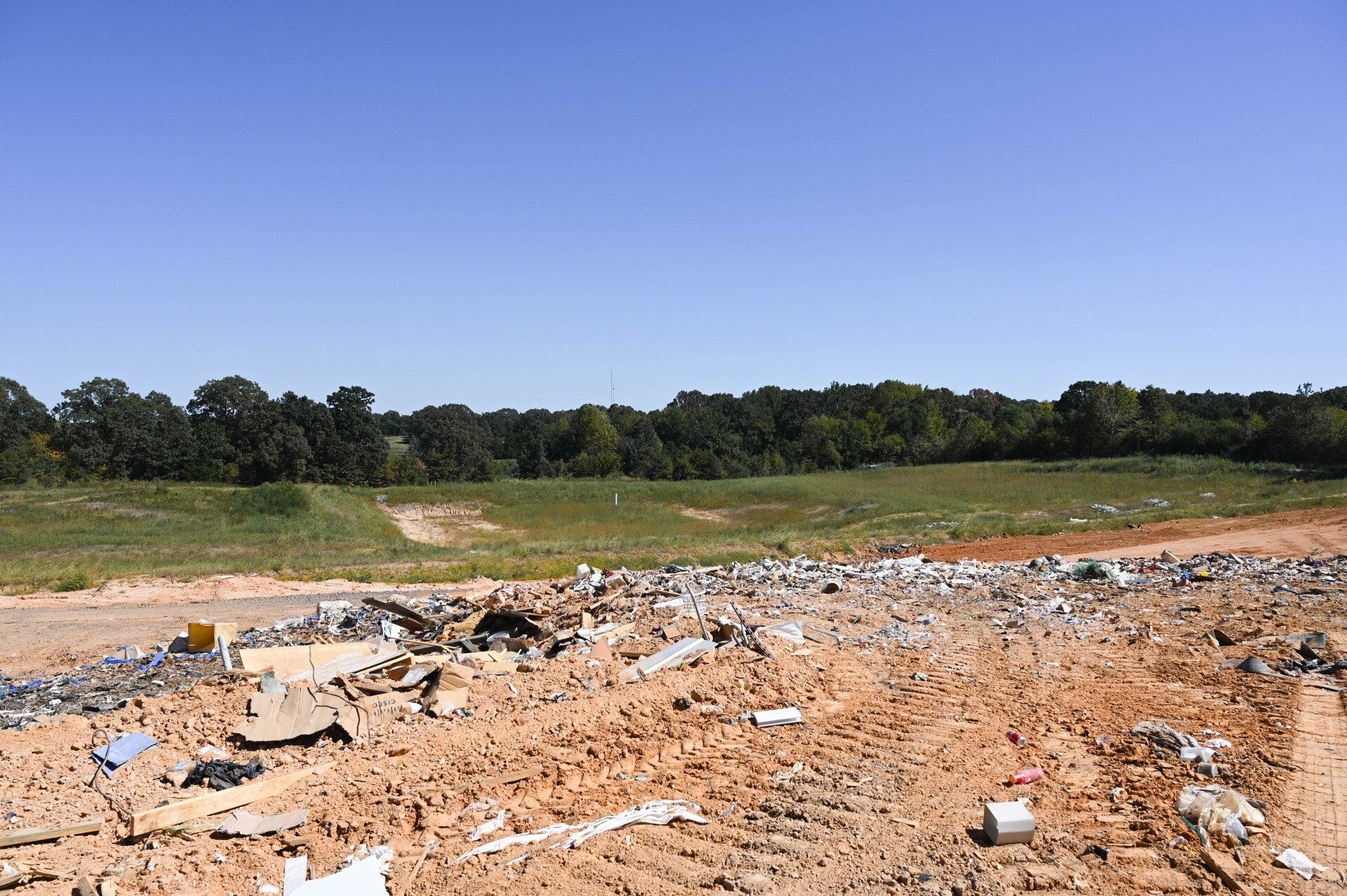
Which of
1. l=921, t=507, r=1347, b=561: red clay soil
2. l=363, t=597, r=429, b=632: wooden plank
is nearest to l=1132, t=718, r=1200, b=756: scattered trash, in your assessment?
l=363, t=597, r=429, b=632: wooden plank

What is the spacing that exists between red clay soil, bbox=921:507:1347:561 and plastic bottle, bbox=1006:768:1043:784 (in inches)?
545

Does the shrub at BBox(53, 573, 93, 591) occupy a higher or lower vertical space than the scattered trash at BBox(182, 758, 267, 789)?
lower

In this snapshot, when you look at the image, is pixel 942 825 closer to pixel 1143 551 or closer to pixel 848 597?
pixel 848 597

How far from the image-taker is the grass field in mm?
19922

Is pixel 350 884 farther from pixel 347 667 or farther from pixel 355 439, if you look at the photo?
pixel 355 439

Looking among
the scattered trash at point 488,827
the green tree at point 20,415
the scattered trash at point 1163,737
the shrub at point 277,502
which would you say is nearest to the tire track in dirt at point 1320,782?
the scattered trash at point 1163,737

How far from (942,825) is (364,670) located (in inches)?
225

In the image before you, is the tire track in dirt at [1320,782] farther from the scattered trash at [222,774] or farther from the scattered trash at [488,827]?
the scattered trash at [222,774]

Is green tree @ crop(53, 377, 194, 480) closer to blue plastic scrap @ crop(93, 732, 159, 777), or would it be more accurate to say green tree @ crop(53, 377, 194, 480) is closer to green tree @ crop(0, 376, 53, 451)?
green tree @ crop(0, 376, 53, 451)

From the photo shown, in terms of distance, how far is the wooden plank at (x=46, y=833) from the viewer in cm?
471

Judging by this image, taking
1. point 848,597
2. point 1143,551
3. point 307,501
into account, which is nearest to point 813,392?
point 307,501

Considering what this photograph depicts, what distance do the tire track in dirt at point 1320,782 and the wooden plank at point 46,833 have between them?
24.0 feet

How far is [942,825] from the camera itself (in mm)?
4762

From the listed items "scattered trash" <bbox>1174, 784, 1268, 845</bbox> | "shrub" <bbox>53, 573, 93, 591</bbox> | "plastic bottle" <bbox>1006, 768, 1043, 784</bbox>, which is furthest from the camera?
"shrub" <bbox>53, 573, 93, 591</bbox>
